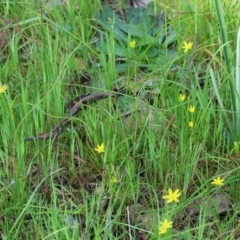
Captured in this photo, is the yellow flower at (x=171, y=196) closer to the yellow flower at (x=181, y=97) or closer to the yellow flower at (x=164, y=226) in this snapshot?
the yellow flower at (x=164, y=226)

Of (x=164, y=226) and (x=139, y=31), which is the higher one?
(x=139, y=31)

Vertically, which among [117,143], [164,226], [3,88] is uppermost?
[3,88]

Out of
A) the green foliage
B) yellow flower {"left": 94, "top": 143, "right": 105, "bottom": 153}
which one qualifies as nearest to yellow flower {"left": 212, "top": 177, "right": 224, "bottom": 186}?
yellow flower {"left": 94, "top": 143, "right": 105, "bottom": 153}

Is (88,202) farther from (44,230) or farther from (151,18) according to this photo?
(151,18)

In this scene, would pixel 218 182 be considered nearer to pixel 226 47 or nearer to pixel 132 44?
pixel 226 47

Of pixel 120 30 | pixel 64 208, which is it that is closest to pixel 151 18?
pixel 120 30

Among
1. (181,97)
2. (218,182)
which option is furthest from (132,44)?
(218,182)

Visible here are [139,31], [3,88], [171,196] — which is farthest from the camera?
[139,31]

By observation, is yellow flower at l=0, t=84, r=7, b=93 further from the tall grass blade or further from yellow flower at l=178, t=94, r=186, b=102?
the tall grass blade

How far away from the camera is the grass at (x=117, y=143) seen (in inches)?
62.3

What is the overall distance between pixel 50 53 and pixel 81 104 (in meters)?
0.28

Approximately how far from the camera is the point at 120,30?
218 centimetres

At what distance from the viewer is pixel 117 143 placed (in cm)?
174

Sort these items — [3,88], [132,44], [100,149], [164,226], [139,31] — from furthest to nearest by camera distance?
[139,31] < [132,44] < [3,88] < [100,149] < [164,226]
